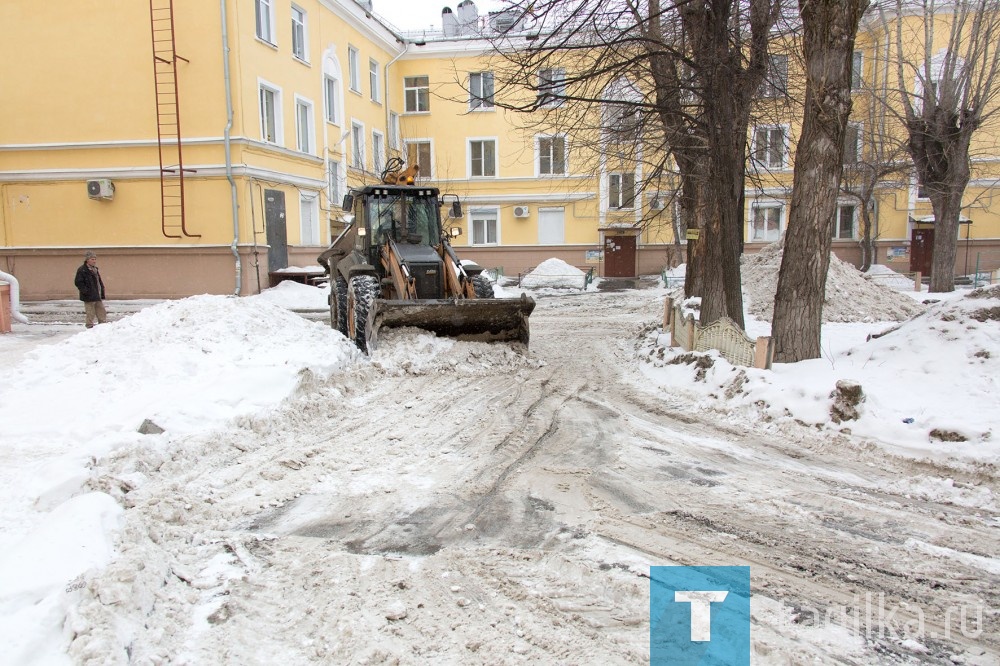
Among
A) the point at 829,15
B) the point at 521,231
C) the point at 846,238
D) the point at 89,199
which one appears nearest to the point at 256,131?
the point at 89,199

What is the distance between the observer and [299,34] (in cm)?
2286

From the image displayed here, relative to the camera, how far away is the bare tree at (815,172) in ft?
23.8

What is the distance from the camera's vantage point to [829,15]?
23.7 ft

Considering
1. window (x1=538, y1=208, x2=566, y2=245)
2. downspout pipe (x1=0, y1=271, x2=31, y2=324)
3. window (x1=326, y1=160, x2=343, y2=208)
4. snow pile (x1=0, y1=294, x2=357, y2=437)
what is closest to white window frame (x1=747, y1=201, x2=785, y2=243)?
window (x1=538, y1=208, x2=566, y2=245)

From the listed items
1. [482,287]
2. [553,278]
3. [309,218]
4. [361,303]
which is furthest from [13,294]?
[553,278]

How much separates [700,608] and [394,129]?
3050cm

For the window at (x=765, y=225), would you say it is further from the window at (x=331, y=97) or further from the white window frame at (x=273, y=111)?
the white window frame at (x=273, y=111)

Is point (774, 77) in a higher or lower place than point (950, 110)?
lower

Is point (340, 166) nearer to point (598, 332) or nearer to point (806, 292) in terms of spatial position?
point (598, 332)

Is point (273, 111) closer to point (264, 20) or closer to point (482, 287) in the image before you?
point (264, 20)

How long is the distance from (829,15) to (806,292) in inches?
116

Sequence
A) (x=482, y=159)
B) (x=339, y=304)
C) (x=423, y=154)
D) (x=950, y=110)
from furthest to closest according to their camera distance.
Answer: (x=423, y=154) < (x=482, y=159) < (x=950, y=110) < (x=339, y=304)

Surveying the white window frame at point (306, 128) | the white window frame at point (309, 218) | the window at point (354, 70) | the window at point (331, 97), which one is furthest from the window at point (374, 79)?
the white window frame at point (309, 218)

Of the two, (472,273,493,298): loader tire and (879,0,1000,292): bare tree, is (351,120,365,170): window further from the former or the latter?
(879,0,1000,292): bare tree
